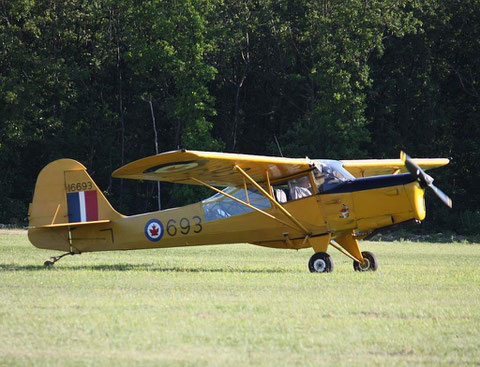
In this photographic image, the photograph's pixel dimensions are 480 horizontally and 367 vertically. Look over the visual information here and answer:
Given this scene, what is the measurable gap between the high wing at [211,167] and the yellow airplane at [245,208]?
18 mm

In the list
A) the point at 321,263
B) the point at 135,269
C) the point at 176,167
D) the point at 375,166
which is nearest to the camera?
the point at 176,167

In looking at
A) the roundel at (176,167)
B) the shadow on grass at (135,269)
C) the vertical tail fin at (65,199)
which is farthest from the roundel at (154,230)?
the roundel at (176,167)

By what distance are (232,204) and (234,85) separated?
29.2 m

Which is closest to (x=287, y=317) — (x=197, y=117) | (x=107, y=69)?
(x=197, y=117)

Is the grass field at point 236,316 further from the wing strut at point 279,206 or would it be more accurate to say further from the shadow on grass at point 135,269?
the wing strut at point 279,206

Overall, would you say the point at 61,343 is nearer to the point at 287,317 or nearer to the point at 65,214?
the point at 287,317

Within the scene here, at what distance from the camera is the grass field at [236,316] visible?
7.59 metres

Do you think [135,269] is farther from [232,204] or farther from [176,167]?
[176,167]

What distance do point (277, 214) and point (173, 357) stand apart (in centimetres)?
825

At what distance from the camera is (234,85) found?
4462 centimetres

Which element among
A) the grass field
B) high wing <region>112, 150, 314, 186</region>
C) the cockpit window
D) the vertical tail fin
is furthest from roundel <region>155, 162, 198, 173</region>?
the vertical tail fin

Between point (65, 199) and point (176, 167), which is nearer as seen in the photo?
point (176, 167)

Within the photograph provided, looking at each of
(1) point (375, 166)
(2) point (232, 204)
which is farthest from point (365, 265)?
(1) point (375, 166)

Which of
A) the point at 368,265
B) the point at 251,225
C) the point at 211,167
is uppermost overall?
the point at 211,167
